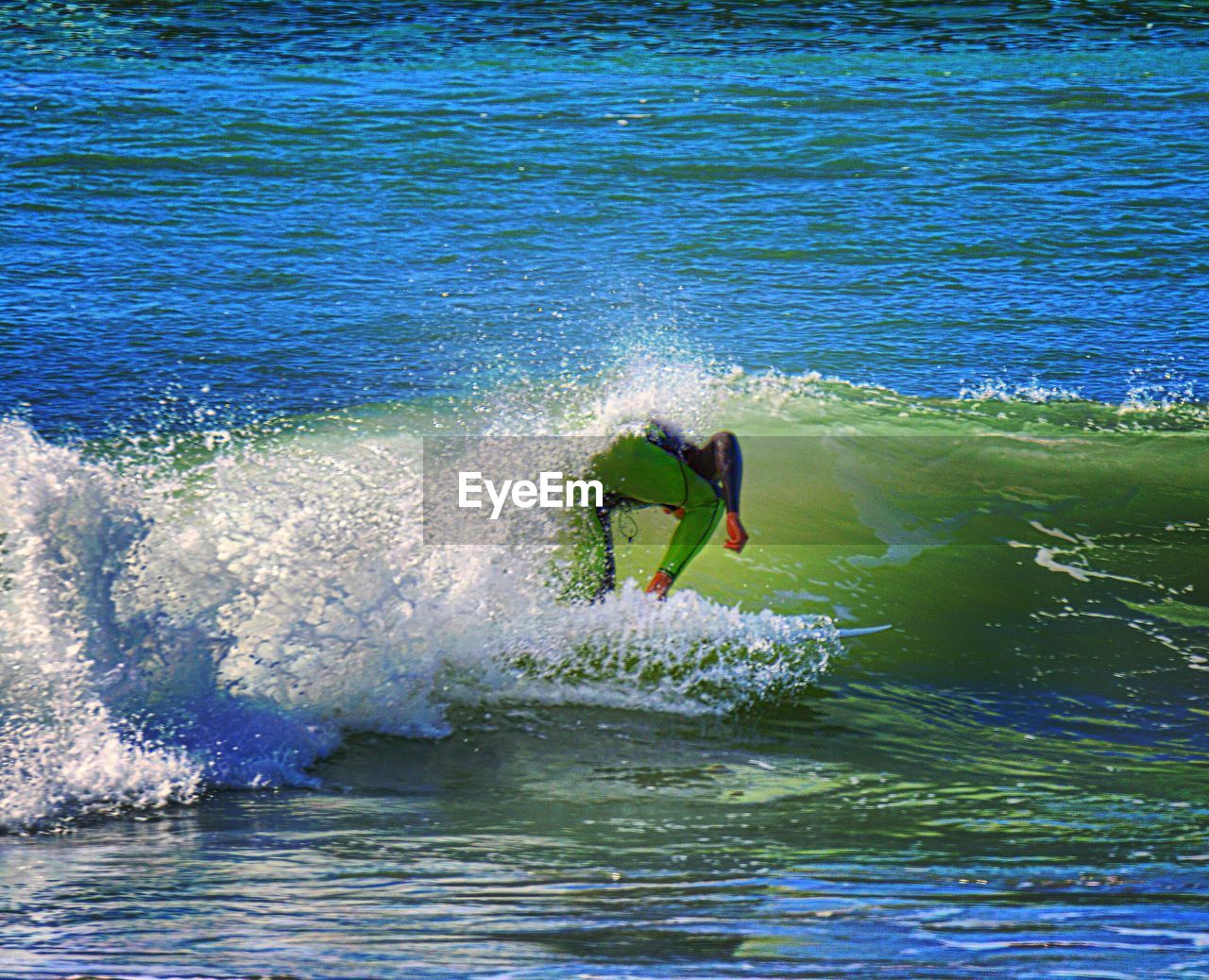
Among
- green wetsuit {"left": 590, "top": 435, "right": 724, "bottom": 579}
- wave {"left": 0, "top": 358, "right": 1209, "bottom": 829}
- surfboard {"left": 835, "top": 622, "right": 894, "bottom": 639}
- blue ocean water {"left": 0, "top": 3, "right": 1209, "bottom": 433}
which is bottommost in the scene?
surfboard {"left": 835, "top": 622, "right": 894, "bottom": 639}

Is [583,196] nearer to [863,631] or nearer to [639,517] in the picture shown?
[639,517]

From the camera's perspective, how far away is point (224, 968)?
10.7ft

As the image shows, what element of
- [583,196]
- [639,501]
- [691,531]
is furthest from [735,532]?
[583,196]

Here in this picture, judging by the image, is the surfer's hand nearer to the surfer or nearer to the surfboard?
the surfer

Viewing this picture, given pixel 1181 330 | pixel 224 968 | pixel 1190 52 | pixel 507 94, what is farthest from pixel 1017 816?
pixel 1190 52

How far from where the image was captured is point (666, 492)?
576 centimetres

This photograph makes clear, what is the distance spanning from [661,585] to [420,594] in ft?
3.14

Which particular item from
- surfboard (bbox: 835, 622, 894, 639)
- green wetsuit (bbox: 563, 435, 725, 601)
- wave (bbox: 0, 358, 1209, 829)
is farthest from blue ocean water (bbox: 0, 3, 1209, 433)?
green wetsuit (bbox: 563, 435, 725, 601)

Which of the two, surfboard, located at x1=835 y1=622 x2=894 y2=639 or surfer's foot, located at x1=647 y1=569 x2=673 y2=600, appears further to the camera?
surfboard, located at x1=835 y1=622 x2=894 y2=639

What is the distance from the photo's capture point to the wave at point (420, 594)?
16.2ft

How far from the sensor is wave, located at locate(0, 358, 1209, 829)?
4.94 m

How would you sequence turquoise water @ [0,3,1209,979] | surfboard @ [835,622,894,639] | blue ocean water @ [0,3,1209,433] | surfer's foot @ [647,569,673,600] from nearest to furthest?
turquoise water @ [0,3,1209,979] < surfer's foot @ [647,569,673,600] < surfboard @ [835,622,894,639] < blue ocean water @ [0,3,1209,433]

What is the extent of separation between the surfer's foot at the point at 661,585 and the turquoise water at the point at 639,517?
0.07 metres

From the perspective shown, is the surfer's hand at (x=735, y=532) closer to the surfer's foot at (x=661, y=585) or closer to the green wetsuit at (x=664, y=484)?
the green wetsuit at (x=664, y=484)
